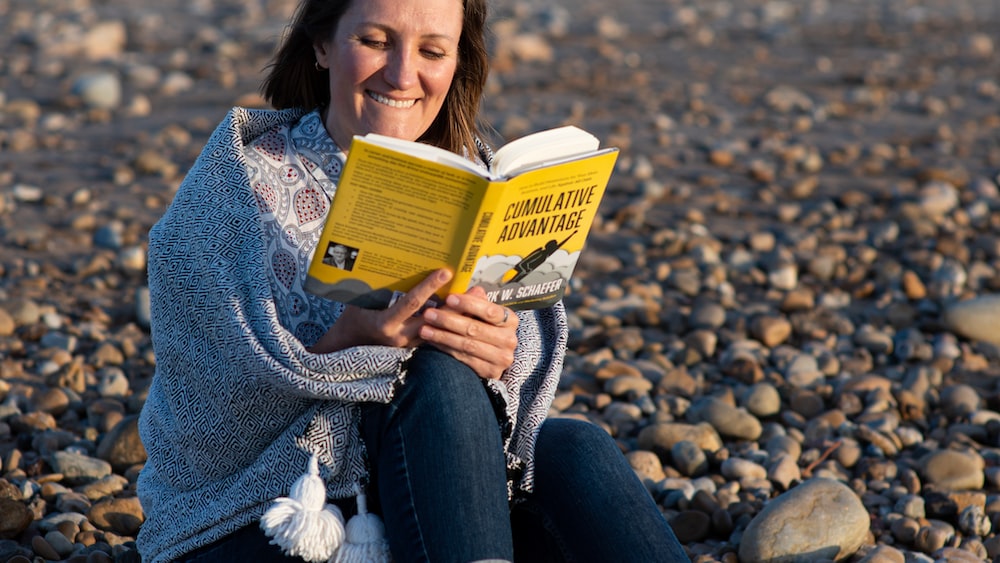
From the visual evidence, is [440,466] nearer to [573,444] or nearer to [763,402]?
[573,444]

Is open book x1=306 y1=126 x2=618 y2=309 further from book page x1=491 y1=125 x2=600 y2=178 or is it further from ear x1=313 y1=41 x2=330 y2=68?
ear x1=313 y1=41 x2=330 y2=68

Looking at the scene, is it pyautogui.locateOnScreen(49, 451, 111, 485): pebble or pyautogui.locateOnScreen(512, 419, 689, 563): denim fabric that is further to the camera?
pyautogui.locateOnScreen(49, 451, 111, 485): pebble

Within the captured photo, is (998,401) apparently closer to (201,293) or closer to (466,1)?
(466,1)

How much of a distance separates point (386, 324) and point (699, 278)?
3.21m

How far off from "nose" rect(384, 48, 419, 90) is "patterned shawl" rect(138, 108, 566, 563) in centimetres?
26

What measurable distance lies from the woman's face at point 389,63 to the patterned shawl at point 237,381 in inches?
6.3

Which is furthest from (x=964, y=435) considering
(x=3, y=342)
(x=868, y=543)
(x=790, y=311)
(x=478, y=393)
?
(x=3, y=342)

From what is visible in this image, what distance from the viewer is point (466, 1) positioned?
8.46ft

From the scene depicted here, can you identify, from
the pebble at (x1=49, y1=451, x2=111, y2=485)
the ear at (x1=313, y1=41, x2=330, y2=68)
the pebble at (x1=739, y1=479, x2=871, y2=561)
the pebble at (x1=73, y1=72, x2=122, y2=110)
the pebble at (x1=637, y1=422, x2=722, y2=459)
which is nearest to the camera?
the ear at (x1=313, y1=41, x2=330, y2=68)

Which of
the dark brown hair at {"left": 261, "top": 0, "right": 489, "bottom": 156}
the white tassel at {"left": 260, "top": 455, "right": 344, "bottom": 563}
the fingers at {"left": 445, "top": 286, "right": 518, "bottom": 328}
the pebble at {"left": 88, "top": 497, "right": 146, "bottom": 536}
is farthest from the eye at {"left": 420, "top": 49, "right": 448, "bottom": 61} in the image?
the pebble at {"left": 88, "top": 497, "right": 146, "bottom": 536}

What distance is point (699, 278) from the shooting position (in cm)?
516

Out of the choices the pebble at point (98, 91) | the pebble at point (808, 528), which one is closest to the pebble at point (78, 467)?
the pebble at point (808, 528)

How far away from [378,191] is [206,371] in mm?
555

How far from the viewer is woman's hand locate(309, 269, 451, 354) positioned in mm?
2084
